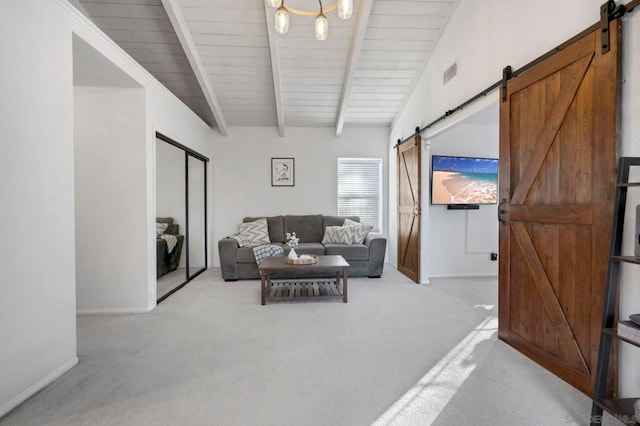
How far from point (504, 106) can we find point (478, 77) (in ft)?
1.96

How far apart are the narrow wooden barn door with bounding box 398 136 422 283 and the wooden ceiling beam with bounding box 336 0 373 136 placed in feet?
3.75

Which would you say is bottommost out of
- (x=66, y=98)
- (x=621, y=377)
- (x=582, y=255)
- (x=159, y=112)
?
(x=621, y=377)

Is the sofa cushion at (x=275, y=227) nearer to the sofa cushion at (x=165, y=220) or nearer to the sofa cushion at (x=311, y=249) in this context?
the sofa cushion at (x=311, y=249)

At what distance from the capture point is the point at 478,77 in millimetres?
3076

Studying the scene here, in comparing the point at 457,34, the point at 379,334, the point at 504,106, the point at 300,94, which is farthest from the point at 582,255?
the point at 300,94

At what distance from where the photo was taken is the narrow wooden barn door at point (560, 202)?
1.81 metres

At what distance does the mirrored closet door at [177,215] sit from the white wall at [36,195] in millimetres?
1490

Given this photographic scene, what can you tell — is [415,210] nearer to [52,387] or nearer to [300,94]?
[300,94]

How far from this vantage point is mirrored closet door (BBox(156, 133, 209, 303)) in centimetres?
385

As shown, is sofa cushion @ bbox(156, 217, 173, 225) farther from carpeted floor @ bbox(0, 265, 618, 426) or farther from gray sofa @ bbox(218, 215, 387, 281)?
carpeted floor @ bbox(0, 265, 618, 426)

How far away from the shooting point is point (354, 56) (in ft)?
12.9

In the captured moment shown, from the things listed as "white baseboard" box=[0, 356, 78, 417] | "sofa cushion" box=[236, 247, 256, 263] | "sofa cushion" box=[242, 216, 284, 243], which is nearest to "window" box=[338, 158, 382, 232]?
"sofa cushion" box=[242, 216, 284, 243]

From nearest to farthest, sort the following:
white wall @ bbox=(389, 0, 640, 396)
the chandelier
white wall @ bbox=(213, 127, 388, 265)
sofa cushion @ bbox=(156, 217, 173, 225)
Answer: white wall @ bbox=(389, 0, 640, 396) → the chandelier → sofa cushion @ bbox=(156, 217, 173, 225) → white wall @ bbox=(213, 127, 388, 265)

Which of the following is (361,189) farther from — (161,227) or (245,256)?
(161,227)
